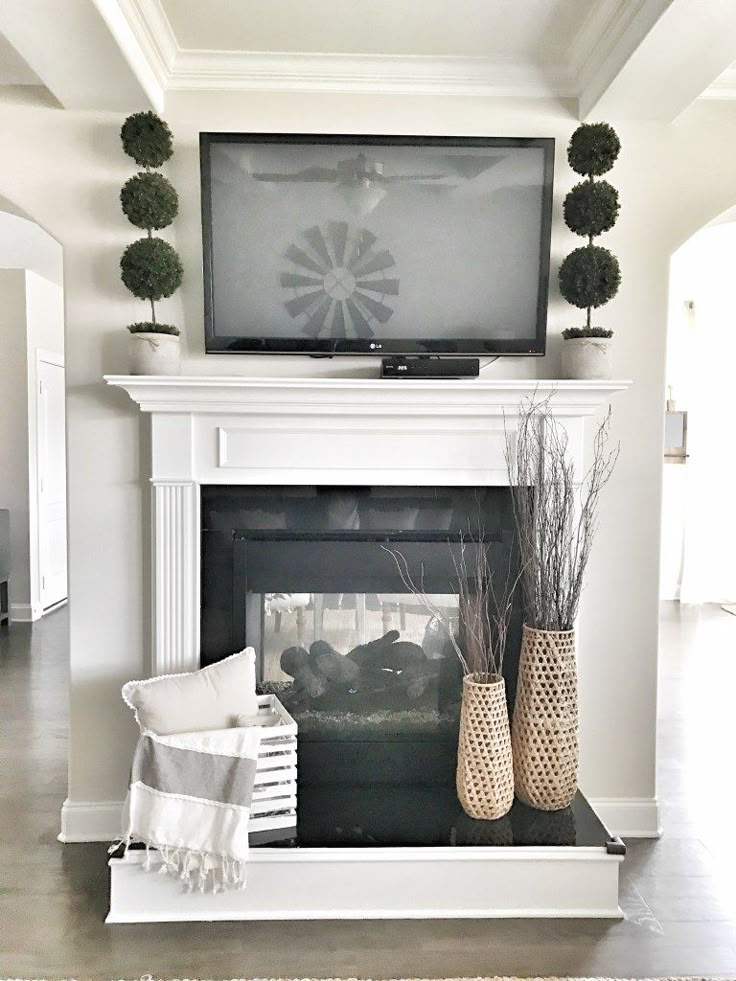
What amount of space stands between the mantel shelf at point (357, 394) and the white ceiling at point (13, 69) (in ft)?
3.24

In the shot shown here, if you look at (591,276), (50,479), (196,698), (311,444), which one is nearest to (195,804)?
(196,698)

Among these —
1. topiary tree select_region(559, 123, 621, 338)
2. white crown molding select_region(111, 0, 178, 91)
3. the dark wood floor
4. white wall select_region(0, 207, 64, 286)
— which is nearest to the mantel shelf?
topiary tree select_region(559, 123, 621, 338)

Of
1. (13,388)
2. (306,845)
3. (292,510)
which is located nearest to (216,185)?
(292,510)

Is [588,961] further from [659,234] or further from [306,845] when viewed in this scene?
[659,234]

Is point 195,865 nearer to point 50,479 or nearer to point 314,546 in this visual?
point 314,546

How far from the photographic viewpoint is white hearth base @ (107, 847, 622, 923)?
2.26 meters

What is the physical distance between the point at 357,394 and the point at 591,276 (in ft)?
2.77

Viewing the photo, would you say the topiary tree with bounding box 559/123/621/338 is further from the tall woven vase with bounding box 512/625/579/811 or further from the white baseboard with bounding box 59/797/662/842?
the white baseboard with bounding box 59/797/662/842

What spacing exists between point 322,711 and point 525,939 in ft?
3.33

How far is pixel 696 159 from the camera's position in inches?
109

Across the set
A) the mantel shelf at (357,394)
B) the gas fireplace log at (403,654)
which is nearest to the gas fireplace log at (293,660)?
the gas fireplace log at (403,654)

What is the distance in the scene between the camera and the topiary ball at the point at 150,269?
2549 mm

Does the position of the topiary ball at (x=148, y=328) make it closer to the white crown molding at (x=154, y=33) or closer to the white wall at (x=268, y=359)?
the white wall at (x=268, y=359)

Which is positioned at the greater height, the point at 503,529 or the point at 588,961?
the point at 503,529
